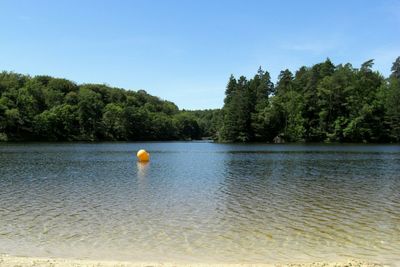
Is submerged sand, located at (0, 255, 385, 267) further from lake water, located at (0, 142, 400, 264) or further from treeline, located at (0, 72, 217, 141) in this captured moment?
treeline, located at (0, 72, 217, 141)

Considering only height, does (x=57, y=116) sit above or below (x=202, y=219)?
above

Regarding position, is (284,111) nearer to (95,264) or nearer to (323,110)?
(323,110)

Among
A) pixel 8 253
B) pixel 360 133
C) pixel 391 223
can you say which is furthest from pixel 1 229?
pixel 360 133

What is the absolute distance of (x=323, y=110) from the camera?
136750 mm

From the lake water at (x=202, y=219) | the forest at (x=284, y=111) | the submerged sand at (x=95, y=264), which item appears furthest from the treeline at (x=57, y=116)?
the submerged sand at (x=95, y=264)

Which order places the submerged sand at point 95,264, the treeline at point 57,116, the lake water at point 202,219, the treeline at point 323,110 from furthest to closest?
the treeline at point 57,116
the treeline at point 323,110
the lake water at point 202,219
the submerged sand at point 95,264

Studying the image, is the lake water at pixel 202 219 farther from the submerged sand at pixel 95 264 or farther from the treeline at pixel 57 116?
the treeline at pixel 57 116

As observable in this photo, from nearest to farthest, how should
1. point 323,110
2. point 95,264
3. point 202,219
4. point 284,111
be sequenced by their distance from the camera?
point 95,264, point 202,219, point 323,110, point 284,111

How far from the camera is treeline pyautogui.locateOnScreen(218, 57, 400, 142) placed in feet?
426

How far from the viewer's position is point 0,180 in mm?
32875

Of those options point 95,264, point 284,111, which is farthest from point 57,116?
point 95,264

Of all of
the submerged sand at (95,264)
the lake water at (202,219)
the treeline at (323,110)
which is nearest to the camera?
the submerged sand at (95,264)

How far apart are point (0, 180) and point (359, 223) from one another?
26937mm

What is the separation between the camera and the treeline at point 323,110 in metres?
130
